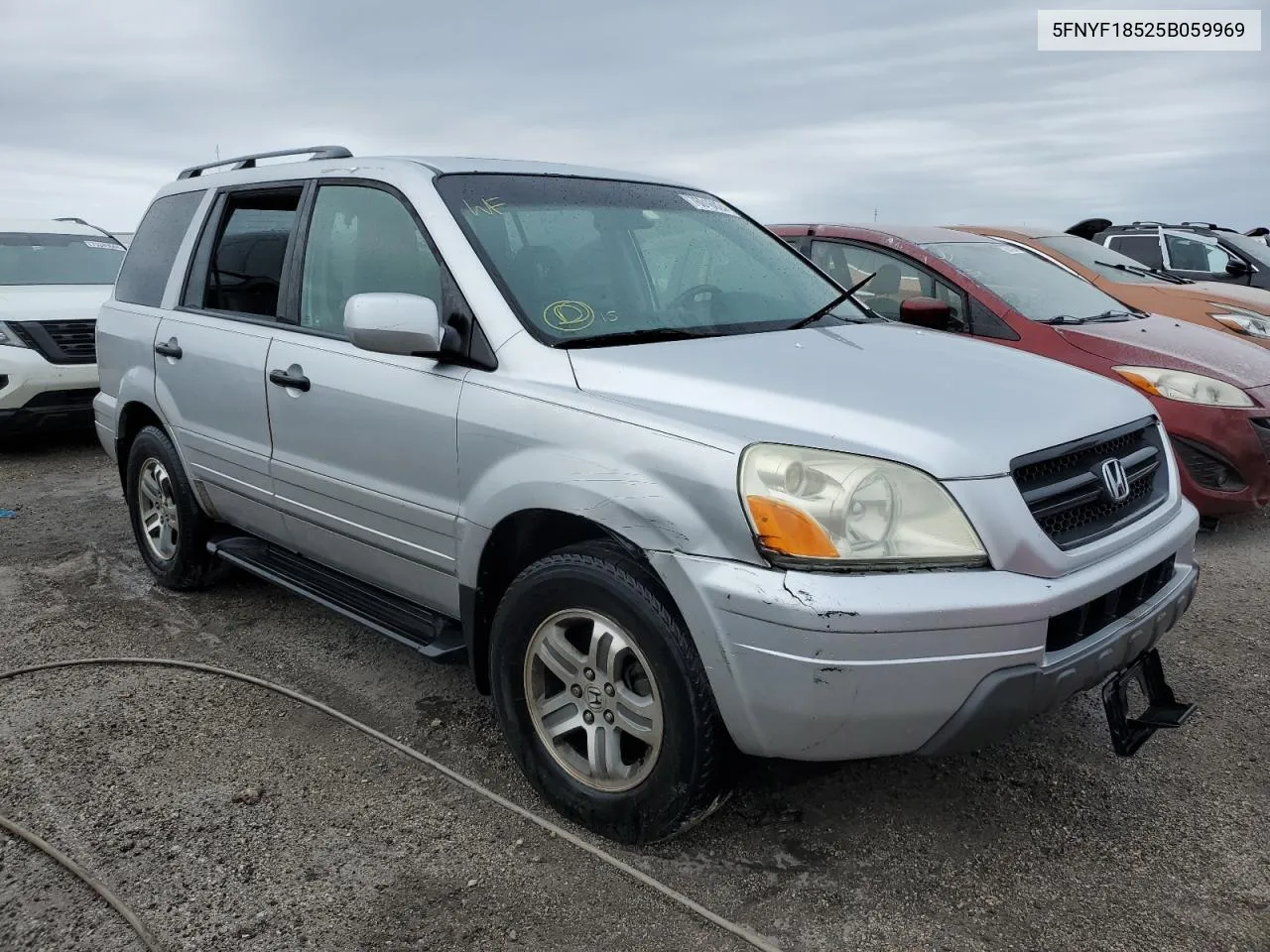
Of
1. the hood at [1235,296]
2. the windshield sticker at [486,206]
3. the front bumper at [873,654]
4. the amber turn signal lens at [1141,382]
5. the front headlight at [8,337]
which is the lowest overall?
the front bumper at [873,654]

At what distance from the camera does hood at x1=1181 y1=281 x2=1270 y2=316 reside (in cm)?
790

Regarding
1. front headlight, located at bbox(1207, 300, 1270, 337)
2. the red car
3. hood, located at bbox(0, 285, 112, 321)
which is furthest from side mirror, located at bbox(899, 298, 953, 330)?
hood, located at bbox(0, 285, 112, 321)

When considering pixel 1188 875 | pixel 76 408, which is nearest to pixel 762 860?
pixel 1188 875

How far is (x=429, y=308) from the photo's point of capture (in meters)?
2.84

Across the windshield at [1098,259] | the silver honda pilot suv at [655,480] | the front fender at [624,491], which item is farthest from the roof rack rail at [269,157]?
the windshield at [1098,259]

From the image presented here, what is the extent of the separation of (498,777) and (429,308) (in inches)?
53.9

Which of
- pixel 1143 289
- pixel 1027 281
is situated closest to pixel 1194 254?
pixel 1143 289

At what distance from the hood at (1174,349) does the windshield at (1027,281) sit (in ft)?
0.79

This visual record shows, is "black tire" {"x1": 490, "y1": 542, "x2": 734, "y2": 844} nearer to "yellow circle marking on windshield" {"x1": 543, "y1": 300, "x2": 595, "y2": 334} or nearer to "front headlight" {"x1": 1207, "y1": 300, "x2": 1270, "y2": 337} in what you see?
"yellow circle marking on windshield" {"x1": 543, "y1": 300, "x2": 595, "y2": 334}

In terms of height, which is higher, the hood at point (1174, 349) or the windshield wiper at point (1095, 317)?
the windshield wiper at point (1095, 317)

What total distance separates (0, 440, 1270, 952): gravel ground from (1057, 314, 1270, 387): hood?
6.20 ft

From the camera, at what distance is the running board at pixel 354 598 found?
10.4 feet

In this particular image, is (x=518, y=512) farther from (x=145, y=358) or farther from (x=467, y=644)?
(x=145, y=358)

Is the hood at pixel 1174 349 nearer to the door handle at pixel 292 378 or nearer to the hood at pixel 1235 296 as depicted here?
the hood at pixel 1235 296
